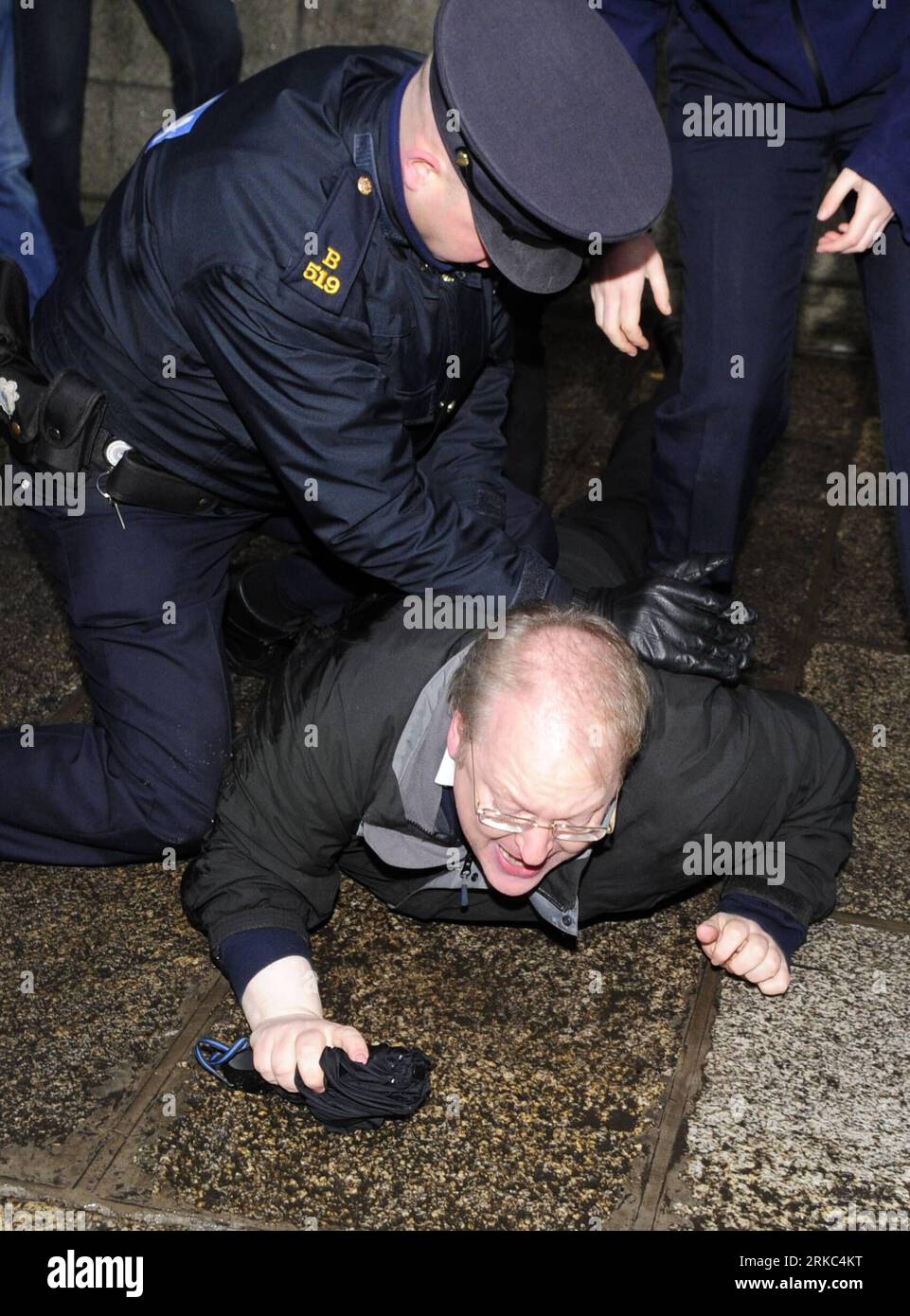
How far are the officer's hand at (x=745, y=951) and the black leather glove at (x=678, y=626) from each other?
43 centimetres

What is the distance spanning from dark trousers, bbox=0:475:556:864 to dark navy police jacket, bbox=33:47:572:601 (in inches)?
7.7

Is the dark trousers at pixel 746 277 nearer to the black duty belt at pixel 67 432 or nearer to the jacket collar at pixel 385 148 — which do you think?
the jacket collar at pixel 385 148

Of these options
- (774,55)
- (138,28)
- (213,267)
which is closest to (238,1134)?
(213,267)

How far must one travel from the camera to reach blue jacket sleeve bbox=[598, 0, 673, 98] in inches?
118

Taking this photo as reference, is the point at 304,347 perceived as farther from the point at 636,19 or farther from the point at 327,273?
the point at 636,19

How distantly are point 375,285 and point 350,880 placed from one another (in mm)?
1133

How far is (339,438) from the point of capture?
268cm

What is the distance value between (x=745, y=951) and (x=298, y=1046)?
2.68ft

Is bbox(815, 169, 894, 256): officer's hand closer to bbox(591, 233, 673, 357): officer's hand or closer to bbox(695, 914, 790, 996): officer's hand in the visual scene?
bbox(591, 233, 673, 357): officer's hand

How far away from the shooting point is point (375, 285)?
273 centimetres

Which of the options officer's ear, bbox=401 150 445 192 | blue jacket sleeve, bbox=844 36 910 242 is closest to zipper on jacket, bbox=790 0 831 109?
blue jacket sleeve, bbox=844 36 910 242

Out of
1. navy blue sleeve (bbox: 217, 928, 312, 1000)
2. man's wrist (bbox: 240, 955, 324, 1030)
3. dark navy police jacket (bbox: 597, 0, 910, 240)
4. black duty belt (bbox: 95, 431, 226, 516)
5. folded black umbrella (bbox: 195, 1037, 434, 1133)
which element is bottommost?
folded black umbrella (bbox: 195, 1037, 434, 1133)

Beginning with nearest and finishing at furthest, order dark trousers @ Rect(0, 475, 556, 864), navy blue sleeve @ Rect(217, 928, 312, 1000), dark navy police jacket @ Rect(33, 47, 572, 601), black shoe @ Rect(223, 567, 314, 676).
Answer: navy blue sleeve @ Rect(217, 928, 312, 1000) < dark navy police jacket @ Rect(33, 47, 572, 601) < dark trousers @ Rect(0, 475, 556, 864) < black shoe @ Rect(223, 567, 314, 676)

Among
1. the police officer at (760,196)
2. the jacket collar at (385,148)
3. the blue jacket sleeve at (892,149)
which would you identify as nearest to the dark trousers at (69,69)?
the police officer at (760,196)
